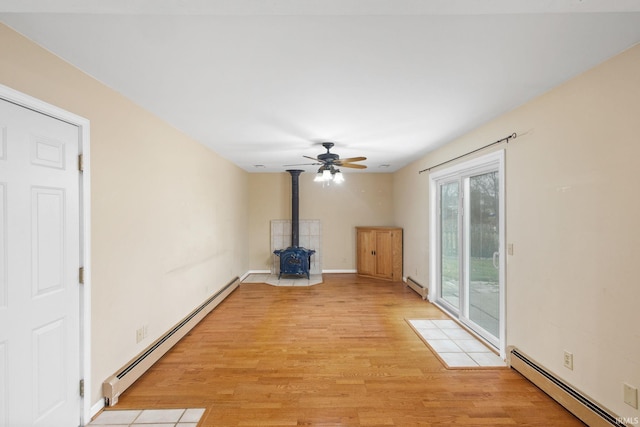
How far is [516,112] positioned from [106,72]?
3408 mm

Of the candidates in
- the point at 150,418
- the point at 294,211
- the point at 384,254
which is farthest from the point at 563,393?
the point at 294,211

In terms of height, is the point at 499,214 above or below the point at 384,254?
above

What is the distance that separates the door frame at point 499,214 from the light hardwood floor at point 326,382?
0.57 m

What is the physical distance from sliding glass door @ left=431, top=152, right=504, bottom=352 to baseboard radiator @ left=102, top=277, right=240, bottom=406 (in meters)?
3.47

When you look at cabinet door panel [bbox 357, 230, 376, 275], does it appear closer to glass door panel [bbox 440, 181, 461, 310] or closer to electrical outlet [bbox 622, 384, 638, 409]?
glass door panel [bbox 440, 181, 461, 310]

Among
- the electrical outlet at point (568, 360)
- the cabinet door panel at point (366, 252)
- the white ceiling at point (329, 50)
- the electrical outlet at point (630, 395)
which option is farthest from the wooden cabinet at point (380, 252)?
the electrical outlet at point (630, 395)

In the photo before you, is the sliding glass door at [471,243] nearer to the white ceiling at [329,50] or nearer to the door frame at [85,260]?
the white ceiling at [329,50]

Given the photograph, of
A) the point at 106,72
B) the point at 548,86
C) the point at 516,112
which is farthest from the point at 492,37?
the point at 106,72

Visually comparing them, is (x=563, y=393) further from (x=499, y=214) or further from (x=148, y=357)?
(x=148, y=357)

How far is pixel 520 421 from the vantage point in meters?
1.92

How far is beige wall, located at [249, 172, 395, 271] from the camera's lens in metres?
6.68

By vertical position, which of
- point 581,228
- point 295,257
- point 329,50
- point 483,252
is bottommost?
point 295,257

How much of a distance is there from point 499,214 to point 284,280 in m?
4.40

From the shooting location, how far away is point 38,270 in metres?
1.61
